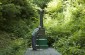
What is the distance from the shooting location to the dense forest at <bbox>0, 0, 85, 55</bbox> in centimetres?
1005

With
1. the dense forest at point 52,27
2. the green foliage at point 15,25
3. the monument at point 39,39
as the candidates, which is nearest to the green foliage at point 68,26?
the dense forest at point 52,27

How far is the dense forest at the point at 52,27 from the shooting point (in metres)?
10.0

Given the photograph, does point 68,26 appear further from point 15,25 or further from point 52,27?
point 15,25

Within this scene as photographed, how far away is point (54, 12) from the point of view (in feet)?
49.3

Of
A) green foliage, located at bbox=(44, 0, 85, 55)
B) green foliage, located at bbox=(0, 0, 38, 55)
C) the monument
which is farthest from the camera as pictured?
the monument

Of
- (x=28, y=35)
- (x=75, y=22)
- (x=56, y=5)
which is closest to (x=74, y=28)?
(x=75, y=22)

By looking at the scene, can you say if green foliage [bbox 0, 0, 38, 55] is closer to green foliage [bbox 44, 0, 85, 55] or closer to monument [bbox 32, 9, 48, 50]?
monument [bbox 32, 9, 48, 50]

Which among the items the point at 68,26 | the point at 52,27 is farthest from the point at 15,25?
the point at 68,26

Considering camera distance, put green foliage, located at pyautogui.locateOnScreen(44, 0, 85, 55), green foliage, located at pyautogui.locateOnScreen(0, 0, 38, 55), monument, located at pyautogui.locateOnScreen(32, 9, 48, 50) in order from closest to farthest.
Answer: green foliage, located at pyautogui.locateOnScreen(44, 0, 85, 55) → green foliage, located at pyautogui.locateOnScreen(0, 0, 38, 55) → monument, located at pyautogui.locateOnScreen(32, 9, 48, 50)

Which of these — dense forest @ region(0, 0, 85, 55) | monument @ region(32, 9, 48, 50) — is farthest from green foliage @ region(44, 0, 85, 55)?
monument @ region(32, 9, 48, 50)

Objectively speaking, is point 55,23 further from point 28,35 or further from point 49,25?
point 28,35

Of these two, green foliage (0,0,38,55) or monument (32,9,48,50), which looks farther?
monument (32,9,48,50)

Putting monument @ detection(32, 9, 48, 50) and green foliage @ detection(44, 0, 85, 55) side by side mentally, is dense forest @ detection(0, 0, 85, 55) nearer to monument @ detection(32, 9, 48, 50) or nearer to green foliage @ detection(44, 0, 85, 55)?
green foliage @ detection(44, 0, 85, 55)

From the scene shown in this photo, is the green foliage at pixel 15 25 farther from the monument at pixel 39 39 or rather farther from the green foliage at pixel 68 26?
the green foliage at pixel 68 26
